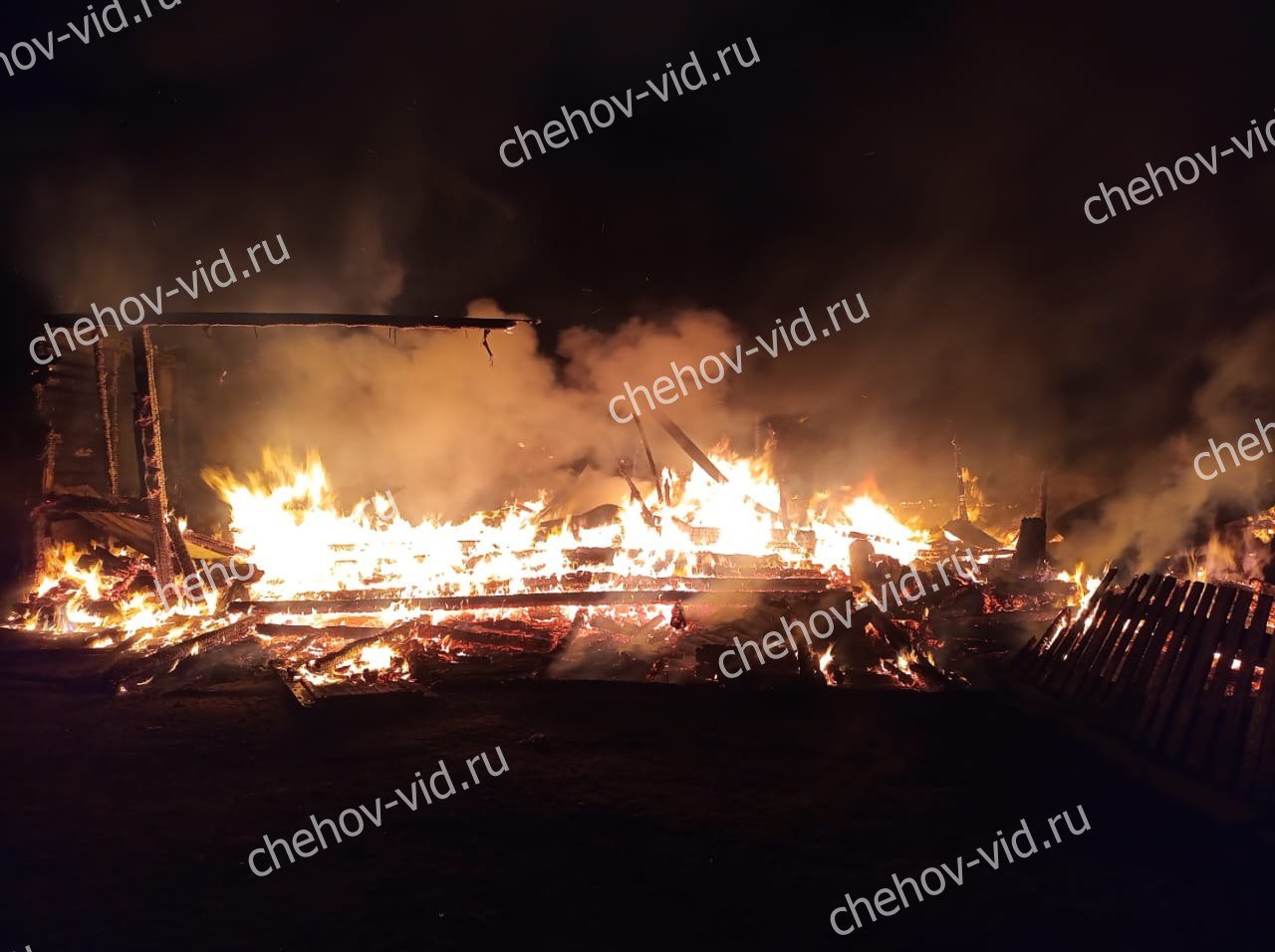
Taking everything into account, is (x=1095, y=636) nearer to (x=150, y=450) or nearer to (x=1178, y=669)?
(x=1178, y=669)

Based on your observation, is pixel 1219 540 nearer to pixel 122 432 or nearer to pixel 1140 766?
pixel 1140 766

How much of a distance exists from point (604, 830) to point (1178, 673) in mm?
4485

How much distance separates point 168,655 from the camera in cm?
766

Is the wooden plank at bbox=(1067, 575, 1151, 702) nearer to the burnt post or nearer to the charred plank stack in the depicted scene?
the charred plank stack

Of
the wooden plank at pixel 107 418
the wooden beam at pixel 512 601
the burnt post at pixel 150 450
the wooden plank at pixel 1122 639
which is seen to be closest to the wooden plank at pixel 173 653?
the wooden beam at pixel 512 601

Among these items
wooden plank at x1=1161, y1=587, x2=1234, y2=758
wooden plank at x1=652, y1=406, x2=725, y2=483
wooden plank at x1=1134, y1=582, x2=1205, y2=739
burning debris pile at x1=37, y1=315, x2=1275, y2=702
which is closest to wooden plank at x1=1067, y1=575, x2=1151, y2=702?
wooden plank at x1=1134, y1=582, x2=1205, y2=739

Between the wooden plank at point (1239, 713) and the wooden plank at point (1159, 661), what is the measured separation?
48cm

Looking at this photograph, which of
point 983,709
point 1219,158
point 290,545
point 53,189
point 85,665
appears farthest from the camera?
point 1219,158

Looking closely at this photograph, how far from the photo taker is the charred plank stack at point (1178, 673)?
4738 millimetres

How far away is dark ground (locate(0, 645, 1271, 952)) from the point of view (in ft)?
12.0

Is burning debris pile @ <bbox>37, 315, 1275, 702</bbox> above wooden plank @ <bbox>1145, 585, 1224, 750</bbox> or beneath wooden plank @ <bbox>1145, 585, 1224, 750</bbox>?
above

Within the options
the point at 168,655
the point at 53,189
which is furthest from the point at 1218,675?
the point at 53,189

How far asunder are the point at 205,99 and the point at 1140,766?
17.9 m

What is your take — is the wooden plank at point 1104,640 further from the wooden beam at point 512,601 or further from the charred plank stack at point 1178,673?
the wooden beam at point 512,601
